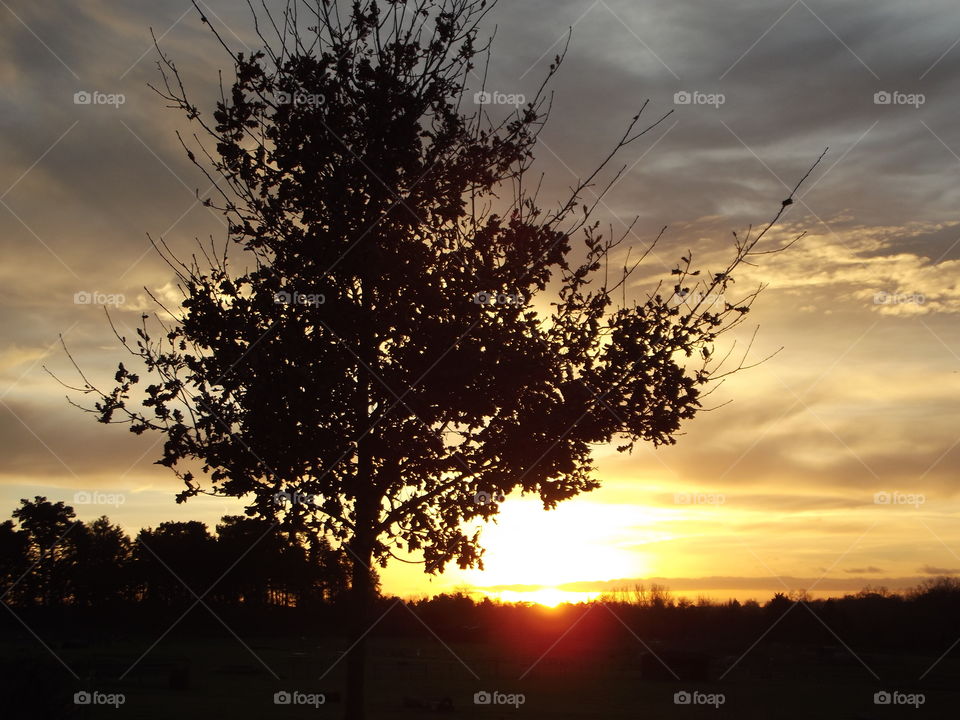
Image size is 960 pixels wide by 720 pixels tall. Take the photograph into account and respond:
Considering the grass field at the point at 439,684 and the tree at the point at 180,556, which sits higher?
the tree at the point at 180,556

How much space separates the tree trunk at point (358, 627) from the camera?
39.8 feet

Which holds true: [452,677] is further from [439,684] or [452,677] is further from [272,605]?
[272,605]

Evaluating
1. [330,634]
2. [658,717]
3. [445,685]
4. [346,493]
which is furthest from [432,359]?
[330,634]

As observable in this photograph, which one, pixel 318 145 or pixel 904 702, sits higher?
pixel 318 145

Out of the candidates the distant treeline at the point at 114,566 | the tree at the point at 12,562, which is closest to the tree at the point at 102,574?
the distant treeline at the point at 114,566

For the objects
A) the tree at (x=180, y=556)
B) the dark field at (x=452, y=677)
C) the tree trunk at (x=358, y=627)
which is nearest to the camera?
the tree trunk at (x=358, y=627)

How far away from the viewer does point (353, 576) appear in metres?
12.7

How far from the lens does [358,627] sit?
1234cm

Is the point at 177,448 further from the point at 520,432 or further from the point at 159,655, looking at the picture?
the point at 159,655

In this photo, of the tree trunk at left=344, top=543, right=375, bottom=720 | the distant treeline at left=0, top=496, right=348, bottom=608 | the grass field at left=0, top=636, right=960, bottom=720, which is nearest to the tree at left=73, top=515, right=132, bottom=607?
the distant treeline at left=0, top=496, right=348, bottom=608

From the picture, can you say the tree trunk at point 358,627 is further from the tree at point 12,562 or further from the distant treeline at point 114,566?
the tree at point 12,562

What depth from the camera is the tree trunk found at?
12.1 meters

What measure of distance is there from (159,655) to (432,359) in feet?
228

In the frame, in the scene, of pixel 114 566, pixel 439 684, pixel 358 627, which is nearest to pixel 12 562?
pixel 114 566
